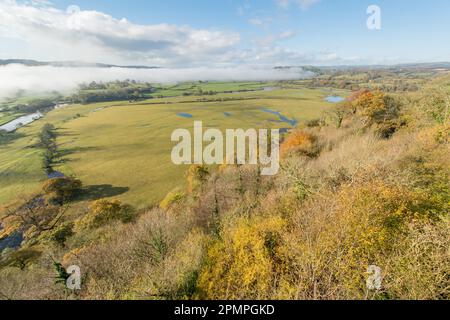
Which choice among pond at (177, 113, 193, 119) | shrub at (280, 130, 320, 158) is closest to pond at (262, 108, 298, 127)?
pond at (177, 113, 193, 119)

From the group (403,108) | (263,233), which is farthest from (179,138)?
(263,233)

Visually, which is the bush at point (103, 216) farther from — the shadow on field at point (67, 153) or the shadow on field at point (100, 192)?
the shadow on field at point (67, 153)
